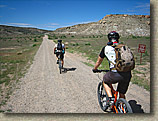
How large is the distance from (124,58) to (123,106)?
3.31 feet

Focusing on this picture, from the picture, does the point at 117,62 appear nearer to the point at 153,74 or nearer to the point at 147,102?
the point at 153,74

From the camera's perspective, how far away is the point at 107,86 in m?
3.33

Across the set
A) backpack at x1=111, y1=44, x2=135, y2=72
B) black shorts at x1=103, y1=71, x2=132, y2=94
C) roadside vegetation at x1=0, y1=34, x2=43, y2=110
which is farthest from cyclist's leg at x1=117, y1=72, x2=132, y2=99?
roadside vegetation at x1=0, y1=34, x2=43, y2=110

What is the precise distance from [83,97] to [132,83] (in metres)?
2.77

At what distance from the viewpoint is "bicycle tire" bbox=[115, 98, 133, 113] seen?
8.47 feet

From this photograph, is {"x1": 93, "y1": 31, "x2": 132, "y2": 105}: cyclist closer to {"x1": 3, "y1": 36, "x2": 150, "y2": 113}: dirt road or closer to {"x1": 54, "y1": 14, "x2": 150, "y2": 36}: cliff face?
{"x1": 3, "y1": 36, "x2": 150, "y2": 113}: dirt road

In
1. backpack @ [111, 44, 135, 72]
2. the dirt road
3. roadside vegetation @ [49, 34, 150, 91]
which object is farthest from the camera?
roadside vegetation @ [49, 34, 150, 91]

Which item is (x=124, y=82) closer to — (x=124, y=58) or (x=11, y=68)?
(x=124, y=58)

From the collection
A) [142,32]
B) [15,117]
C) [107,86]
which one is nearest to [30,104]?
[15,117]

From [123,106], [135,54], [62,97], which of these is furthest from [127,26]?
[123,106]

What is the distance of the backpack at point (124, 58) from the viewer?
8.28 feet

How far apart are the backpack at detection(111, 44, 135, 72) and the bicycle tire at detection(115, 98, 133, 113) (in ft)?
2.10

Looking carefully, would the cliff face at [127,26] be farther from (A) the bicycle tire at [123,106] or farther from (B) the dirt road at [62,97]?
(A) the bicycle tire at [123,106]

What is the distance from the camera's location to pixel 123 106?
109 inches
